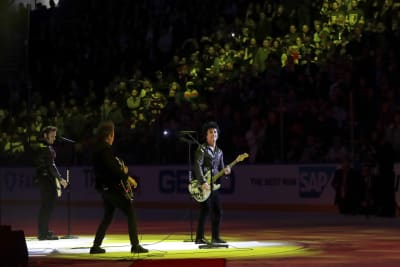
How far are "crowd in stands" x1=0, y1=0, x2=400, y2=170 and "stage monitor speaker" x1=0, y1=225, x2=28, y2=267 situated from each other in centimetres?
1192

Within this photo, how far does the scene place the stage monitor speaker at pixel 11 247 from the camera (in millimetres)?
13320

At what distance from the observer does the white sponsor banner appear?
2973 centimetres

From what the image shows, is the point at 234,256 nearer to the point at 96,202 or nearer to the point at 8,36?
the point at 8,36

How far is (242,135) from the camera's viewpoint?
100 feet

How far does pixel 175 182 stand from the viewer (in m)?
33.7

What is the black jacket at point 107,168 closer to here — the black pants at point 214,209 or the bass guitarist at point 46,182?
the black pants at point 214,209

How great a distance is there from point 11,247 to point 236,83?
18.0 m

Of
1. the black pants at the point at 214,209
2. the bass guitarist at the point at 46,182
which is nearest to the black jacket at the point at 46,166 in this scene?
the bass guitarist at the point at 46,182

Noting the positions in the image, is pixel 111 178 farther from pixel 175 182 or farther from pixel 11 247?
pixel 175 182

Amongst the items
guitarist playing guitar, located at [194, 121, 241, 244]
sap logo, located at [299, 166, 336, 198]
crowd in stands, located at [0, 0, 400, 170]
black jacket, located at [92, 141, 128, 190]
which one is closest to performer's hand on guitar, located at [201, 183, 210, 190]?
guitarist playing guitar, located at [194, 121, 241, 244]

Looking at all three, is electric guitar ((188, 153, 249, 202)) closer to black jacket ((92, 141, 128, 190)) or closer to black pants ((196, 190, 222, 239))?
black pants ((196, 190, 222, 239))

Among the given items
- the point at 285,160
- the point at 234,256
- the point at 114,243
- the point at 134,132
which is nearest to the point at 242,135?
the point at 285,160

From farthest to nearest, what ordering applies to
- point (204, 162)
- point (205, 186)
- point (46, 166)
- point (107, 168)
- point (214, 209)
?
point (46, 166) → point (204, 162) → point (214, 209) → point (205, 186) → point (107, 168)

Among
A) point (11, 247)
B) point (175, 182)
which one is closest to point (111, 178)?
point (11, 247)
